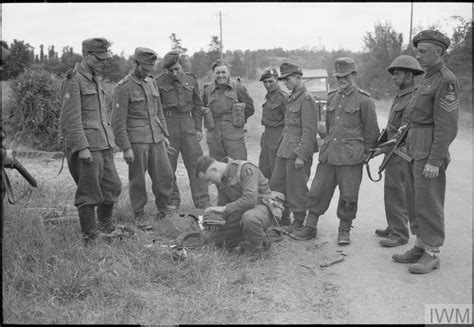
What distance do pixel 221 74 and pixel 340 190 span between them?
85.1 inches

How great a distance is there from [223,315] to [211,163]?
1.66 metres

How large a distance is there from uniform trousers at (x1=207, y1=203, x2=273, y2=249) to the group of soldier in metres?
0.01

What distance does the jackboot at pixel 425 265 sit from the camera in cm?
423

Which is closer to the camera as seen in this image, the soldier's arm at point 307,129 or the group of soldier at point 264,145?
the group of soldier at point 264,145

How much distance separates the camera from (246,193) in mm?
4660

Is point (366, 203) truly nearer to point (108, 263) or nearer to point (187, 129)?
point (187, 129)

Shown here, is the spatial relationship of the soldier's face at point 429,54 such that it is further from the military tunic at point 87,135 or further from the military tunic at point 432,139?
the military tunic at point 87,135

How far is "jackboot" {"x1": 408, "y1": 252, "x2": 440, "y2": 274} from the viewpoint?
4.23 m

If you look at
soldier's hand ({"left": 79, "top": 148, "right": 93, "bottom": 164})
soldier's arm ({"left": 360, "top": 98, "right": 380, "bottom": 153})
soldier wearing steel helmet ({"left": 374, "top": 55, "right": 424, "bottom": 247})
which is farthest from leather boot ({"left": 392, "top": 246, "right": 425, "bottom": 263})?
soldier's hand ({"left": 79, "top": 148, "right": 93, "bottom": 164})

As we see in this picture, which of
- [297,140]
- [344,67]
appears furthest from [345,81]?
[297,140]

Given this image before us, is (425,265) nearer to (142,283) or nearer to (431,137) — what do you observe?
(431,137)

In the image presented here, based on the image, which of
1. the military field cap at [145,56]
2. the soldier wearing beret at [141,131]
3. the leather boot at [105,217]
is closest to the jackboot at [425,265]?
the soldier wearing beret at [141,131]

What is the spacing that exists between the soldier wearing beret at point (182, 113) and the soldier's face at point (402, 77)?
100.0 inches

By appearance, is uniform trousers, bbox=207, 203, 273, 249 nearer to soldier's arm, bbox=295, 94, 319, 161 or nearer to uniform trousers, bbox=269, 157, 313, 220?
uniform trousers, bbox=269, 157, 313, 220
